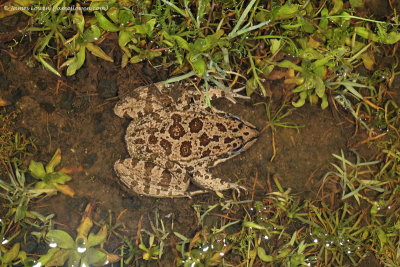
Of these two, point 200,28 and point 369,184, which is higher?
point 200,28

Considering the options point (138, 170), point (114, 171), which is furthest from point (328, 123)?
point (114, 171)

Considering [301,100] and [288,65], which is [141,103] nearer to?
[288,65]

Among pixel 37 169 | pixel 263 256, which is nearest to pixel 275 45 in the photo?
pixel 263 256

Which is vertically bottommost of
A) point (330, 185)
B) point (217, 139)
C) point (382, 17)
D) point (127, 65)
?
point (330, 185)

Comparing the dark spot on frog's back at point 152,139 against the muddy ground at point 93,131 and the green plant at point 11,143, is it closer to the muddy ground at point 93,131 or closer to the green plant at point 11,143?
the muddy ground at point 93,131

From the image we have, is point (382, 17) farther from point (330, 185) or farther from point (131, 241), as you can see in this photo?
point (131, 241)

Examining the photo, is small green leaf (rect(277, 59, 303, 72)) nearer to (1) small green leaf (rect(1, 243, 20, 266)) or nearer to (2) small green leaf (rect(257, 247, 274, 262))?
(2) small green leaf (rect(257, 247, 274, 262))

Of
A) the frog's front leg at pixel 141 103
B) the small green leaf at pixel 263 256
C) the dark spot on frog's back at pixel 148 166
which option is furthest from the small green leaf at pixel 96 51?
the small green leaf at pixel 263 256

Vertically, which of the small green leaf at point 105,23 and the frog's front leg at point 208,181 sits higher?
the small green leaf at point 105,23
